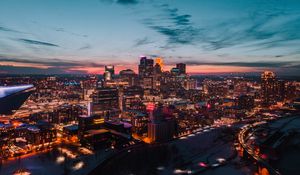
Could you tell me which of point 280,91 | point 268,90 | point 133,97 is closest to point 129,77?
point 133,97

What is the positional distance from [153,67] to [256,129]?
12570 centimetres

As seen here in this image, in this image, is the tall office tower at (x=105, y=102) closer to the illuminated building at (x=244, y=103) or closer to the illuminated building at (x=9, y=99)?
the illuminated building at (x=9, y=99)

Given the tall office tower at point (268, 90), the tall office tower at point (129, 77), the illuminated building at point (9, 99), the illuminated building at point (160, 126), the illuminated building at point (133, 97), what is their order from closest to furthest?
1. the illuminated building at point (160, 126)
2. the illuminated building at point (9, 99)
3. the illuminated building at point (133, 97)
4. the tall office tower at point (268, 90)
5. the tall office tower at point (129, 77)

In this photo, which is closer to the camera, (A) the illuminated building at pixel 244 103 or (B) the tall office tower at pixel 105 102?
(B) the tall office tower at pixel 105 102

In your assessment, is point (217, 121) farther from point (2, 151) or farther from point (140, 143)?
point (2, 151)

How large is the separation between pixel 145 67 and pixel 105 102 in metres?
102

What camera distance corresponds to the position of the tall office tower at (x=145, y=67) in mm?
184725

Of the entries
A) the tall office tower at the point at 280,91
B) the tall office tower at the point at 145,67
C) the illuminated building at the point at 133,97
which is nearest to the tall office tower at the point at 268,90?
the tall office tower at the point at 280,91

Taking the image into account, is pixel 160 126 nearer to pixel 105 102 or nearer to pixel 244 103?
pixel 105 102

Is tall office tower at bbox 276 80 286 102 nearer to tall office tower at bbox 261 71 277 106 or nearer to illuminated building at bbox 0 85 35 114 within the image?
tall office tower at bbox 261 71 277 106

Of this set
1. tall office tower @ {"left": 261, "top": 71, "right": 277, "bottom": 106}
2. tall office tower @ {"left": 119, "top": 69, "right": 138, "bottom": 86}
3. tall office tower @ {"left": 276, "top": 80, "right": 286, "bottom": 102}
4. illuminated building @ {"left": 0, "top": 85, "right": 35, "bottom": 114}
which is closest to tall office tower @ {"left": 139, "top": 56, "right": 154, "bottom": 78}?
tall office tower @ {"left": 119, "top": 69, "right": 138, "bottom": 86}

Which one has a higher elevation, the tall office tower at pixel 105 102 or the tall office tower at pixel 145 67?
the tall office tower at pixel 145 67

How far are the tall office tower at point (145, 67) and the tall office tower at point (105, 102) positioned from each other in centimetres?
9320

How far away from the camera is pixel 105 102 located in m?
88.9
